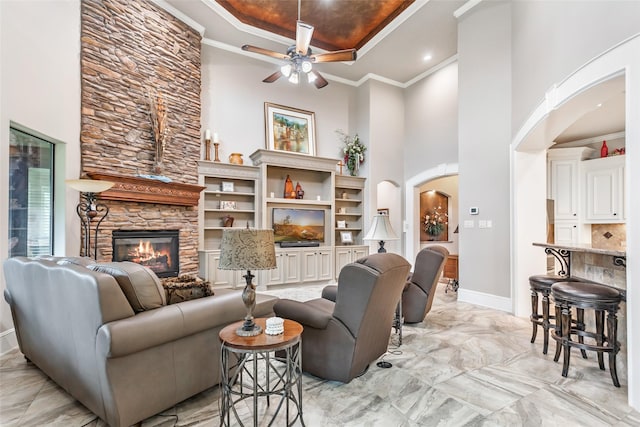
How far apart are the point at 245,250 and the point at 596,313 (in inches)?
115

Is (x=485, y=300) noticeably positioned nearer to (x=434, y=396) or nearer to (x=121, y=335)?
(x=434, y=396)

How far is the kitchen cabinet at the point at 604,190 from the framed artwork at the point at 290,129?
552 centimetres

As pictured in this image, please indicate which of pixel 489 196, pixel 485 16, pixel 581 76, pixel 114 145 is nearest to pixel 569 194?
pixel 489 196

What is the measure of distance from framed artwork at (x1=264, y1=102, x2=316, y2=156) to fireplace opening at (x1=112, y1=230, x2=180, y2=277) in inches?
108

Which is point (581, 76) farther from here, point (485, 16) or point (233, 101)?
point (233, 101)

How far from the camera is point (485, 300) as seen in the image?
→ 472 centimetres

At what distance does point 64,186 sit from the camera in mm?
3820

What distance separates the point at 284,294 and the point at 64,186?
3.56m

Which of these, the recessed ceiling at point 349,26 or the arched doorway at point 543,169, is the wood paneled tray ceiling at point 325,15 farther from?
the arched doorway at point 543,169

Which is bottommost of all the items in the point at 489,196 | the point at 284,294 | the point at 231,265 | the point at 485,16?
the point at 284,294

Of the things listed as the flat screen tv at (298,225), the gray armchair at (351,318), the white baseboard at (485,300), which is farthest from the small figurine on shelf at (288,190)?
the gray armchair at (351,318)

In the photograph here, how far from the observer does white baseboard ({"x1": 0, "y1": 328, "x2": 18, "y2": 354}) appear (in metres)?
2.89

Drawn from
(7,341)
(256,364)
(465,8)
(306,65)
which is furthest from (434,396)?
(465,8)

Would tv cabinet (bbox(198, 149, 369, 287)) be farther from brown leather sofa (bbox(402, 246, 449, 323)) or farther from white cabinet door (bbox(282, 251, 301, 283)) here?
brown leather sofa (bbox(402, 246, 449, 323))
